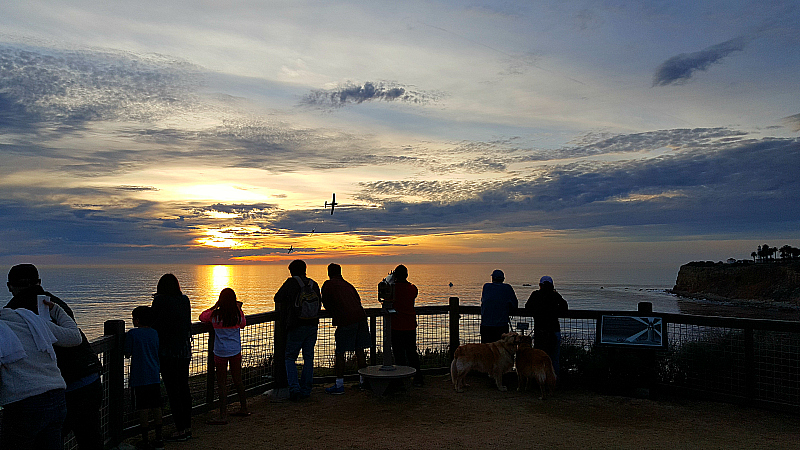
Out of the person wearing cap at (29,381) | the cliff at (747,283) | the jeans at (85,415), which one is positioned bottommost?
the cliff at (747,283)

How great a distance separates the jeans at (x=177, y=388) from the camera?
20.1 feet

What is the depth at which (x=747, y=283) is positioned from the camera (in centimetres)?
8194

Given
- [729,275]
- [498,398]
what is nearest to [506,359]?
[498,398]

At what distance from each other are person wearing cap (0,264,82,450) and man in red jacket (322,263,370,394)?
4.83 metres

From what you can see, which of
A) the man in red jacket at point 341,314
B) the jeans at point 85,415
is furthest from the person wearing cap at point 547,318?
the jeans at point 85,415

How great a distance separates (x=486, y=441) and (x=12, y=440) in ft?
15.4

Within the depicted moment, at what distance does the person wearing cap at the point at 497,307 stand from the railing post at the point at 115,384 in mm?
5752

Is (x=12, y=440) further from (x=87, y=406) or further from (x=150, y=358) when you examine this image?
(x=150, y=358)

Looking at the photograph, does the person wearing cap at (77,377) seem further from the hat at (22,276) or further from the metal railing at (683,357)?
the metal railing at (683,357)

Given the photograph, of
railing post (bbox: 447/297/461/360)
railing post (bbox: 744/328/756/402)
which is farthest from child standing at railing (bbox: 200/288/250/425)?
railing post (bbox: 744/328/756/402)

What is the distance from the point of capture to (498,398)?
8289mm

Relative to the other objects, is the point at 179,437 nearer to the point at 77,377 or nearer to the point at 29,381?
the point at 77,377

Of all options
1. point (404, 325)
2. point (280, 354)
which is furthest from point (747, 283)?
point (280, 354)

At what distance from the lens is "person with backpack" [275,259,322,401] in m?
7.99
